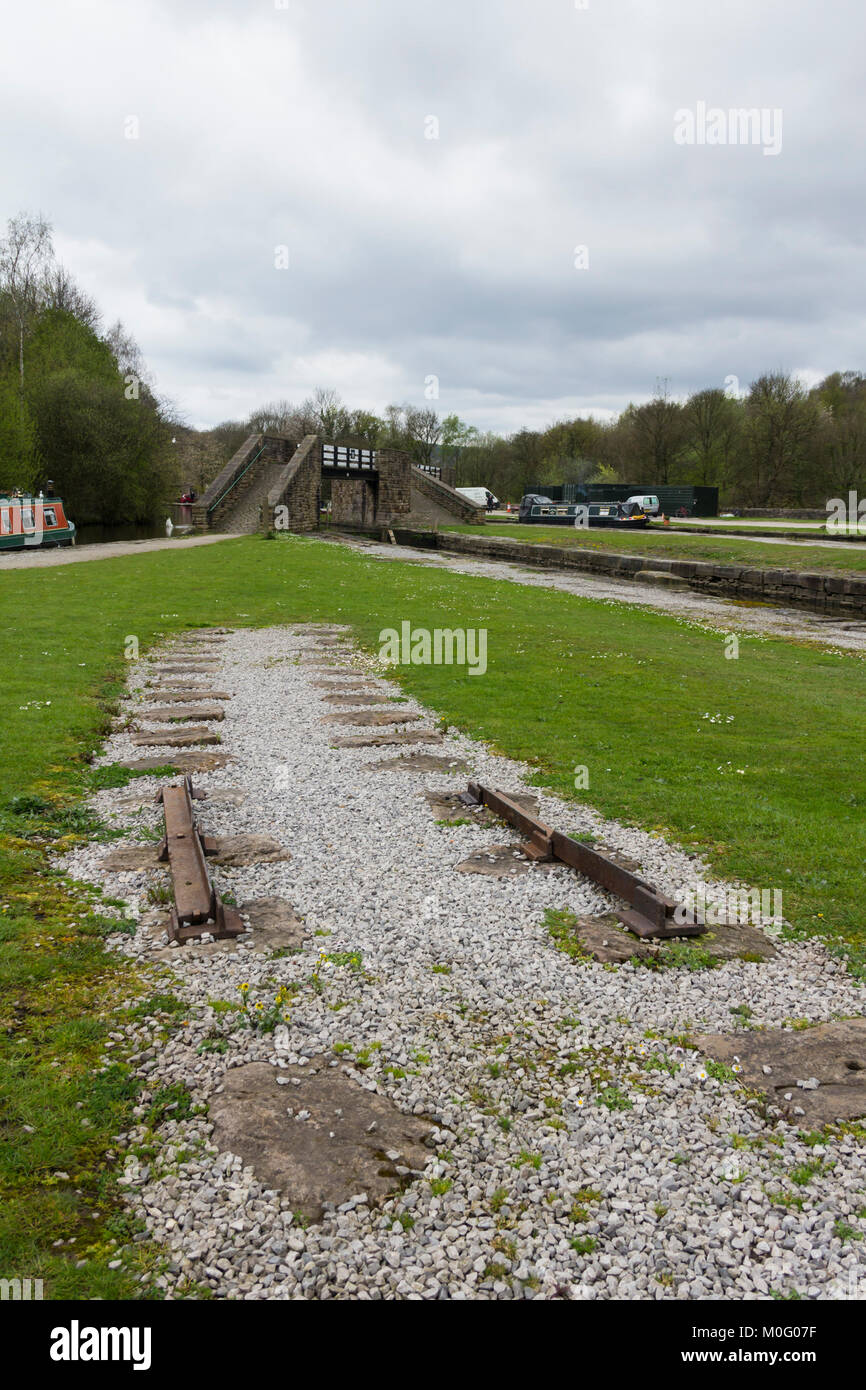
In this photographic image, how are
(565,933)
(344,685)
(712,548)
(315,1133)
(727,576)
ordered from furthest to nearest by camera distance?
(712,548), (727,576), (344,685), (565,933), (315,1133)

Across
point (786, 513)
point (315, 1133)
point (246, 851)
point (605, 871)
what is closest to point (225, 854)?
point (246, 851)

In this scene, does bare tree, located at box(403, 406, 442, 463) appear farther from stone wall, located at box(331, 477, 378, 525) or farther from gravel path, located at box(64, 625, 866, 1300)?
gravel path, located at box(64, 625, 866, 1300)

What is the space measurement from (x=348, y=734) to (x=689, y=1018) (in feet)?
18.3

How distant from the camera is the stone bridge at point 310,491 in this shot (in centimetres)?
4788

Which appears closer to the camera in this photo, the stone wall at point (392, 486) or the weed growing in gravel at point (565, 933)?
the weed growing in gravel at point (565, 933)

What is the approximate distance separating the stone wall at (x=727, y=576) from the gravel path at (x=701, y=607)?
0.53m

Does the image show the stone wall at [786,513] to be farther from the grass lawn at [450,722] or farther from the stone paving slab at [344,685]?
the stone paving slab at [344,685]

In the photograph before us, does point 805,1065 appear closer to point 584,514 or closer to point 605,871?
point 605,871

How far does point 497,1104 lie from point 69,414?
5129 centimetres

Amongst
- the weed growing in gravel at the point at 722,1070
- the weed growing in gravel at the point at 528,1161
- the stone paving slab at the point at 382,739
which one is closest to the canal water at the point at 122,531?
the stone paving slab at the point at 382,739

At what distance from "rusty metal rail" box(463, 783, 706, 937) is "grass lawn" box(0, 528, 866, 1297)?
0.78 m

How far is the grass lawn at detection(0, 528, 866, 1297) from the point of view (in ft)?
10.2

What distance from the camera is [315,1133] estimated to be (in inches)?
126
